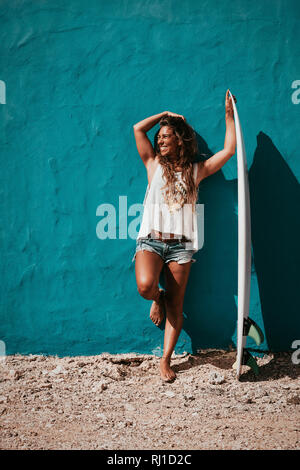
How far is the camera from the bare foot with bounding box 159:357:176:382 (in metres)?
2.70

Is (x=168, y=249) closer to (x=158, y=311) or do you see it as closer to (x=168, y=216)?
(x=168, y=216)

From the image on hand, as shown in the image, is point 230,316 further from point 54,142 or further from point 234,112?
point 54,142

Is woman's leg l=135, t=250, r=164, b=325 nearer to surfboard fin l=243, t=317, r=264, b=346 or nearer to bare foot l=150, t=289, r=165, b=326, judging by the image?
bare foot l=150, t=289, r=165, b=326

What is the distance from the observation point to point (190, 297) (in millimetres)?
3029

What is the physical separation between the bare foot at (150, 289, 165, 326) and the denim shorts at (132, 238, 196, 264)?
310 millimetres

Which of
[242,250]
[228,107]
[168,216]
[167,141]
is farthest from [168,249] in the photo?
[228,107]

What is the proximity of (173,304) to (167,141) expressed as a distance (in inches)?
45.8

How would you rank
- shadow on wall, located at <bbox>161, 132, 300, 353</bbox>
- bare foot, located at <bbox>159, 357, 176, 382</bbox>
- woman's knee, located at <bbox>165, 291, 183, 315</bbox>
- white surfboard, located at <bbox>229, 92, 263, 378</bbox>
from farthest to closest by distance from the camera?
1. shadow on wall, located at <bbox>161, 132, 300, 353</bbox>
2. woman's knee, located at <bbox>165, 291, 183, 315</bbox>
3. bare foot, located at <bbox>159, 357, 176, 382</bbox>
4. white surfboard, located at <bbox>229, 92, 263, 378</bbox>

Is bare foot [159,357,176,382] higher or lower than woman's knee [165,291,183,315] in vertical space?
lower

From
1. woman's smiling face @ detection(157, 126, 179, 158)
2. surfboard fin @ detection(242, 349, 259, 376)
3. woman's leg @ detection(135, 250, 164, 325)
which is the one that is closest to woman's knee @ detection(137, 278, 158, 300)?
woman's leg @ detection(135, 250, 164, 325)

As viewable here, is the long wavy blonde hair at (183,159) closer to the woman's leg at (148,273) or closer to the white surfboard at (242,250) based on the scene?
the white surfboard at (242,250)

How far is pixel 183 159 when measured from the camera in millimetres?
2803

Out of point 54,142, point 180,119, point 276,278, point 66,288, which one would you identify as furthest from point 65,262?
point 276,278

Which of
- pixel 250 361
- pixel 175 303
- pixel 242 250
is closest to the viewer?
pixel 242 250
